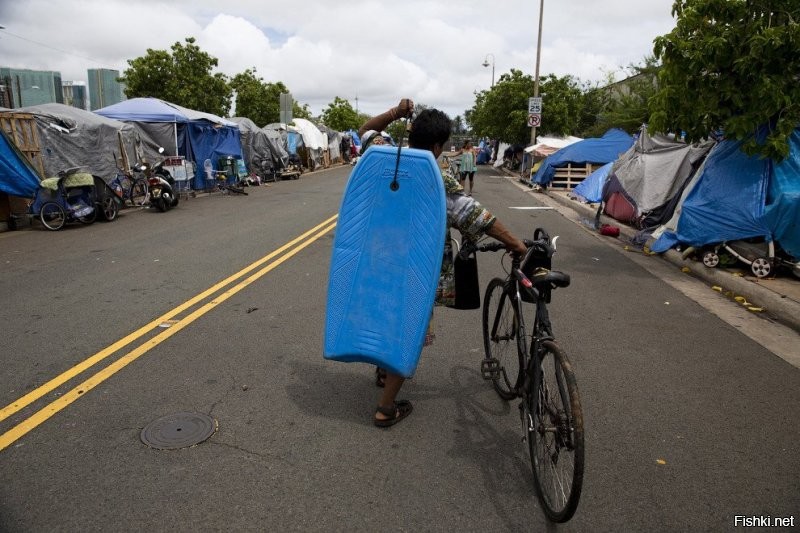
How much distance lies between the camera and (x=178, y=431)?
11.4 feet

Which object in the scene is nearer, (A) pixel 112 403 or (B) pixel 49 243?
(A) pixel 112 403

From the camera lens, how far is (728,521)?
2758 mm

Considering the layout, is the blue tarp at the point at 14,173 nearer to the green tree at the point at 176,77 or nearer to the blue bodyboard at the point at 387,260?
the blue bodyboard at the point at 387,260

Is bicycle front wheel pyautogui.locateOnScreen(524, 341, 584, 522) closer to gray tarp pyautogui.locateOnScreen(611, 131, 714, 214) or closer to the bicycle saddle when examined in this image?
the bicycle saddle

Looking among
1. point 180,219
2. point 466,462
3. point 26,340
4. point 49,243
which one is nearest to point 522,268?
point 466,462

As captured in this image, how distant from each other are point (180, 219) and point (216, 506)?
1168 cm

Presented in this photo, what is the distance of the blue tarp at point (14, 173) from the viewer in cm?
1148

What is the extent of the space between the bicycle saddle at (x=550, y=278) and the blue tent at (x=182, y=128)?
18010mm

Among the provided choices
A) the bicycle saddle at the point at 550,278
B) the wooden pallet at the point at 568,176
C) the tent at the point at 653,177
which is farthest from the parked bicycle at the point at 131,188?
the wooden pallet at the point at 568,176

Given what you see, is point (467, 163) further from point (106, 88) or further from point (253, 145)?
point (106, 88)

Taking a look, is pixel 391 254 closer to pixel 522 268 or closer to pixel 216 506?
pixel 522 268

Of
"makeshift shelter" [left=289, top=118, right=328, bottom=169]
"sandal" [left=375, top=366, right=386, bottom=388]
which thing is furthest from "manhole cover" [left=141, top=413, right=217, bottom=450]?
"makeshift shelter" [left=289, top=118, right=328, bottom=169]

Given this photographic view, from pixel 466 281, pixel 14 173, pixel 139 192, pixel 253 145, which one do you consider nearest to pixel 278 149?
pixel 253 145

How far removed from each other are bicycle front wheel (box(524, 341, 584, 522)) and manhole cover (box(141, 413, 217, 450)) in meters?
→ 1.96
